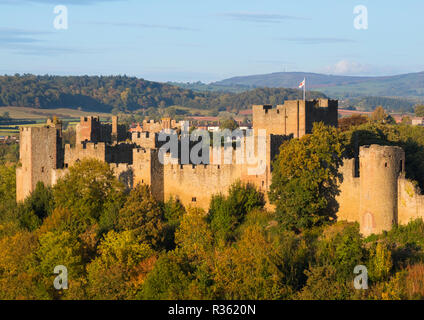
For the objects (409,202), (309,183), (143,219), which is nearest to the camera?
(409,202)

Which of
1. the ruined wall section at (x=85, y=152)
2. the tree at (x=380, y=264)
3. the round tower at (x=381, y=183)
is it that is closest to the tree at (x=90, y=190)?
the ruined wall section at (x=85, y=152)

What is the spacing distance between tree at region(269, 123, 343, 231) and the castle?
51 cm

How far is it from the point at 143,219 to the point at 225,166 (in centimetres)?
418

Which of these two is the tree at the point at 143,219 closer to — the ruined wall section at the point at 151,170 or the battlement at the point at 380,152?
the ruined wall section at the point at 151,170

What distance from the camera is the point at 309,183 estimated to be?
33.5 m

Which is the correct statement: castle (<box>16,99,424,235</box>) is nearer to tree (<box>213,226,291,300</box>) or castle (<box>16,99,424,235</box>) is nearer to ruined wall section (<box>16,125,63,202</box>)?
ruined wall section (<box>16,125,63,202</box>)

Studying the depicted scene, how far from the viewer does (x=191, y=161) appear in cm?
3894

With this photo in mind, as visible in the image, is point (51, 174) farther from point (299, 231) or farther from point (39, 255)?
point (299, 231)

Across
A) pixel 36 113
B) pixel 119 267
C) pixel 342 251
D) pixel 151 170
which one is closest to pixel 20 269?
pixel 119 267

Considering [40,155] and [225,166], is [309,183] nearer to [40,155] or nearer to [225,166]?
[225,166]

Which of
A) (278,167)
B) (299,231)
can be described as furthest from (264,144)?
(299,231)

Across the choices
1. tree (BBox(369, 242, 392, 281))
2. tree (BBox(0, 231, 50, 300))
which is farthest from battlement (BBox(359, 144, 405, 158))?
tree (BBox(0, 231, 50, 300))
